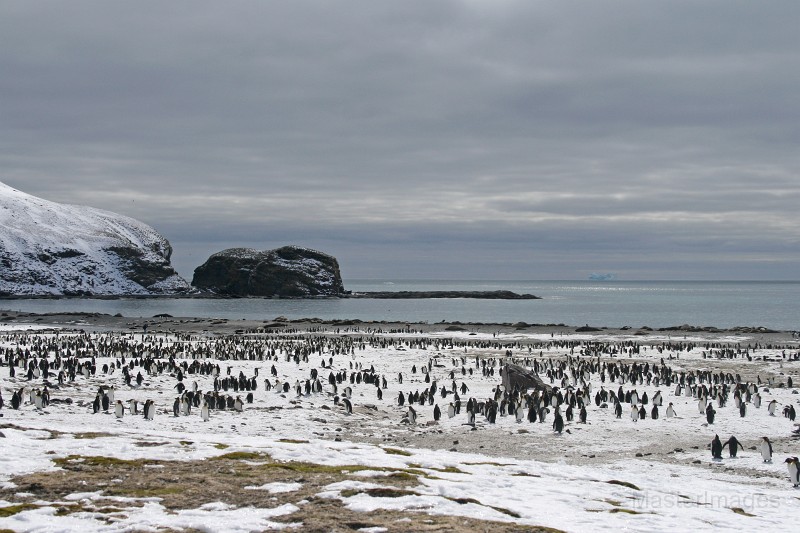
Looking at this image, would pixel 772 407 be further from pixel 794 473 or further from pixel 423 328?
pixel 423 328

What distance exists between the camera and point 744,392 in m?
25.6

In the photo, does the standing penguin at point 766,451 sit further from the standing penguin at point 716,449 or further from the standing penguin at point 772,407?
the standing penguin at point 772,407

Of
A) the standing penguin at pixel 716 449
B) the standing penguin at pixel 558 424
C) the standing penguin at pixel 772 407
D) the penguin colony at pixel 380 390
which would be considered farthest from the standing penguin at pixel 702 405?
the standing penguin at pixel 716 449

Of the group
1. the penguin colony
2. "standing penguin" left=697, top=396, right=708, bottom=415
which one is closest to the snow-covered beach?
the penguin colony

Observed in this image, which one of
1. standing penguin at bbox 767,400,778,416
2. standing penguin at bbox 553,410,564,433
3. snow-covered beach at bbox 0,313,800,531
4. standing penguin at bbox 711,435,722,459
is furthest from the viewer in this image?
standing penguin at bbox 767,400,778,416

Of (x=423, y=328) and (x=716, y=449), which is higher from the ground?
(x=423, y=328)

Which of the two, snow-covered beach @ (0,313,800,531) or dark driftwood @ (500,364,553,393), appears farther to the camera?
dark driftwood @ (500,364,553,393)

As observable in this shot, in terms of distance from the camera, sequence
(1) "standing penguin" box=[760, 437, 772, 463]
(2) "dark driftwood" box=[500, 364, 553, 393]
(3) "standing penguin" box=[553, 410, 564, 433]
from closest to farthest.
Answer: (1) "standing penguin" box=[760, 437, 772, 463] < (3) "standing penguin" box=[553, 410, 564, 433] < (2) "dark driftwood" box=[500, 364, 553, 393]

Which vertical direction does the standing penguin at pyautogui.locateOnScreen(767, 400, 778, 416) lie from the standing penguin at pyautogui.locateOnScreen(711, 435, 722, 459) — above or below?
above

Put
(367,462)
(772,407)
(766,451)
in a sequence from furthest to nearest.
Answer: (772,407) < (766,451) < (367,462)

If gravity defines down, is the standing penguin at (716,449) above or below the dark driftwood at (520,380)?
below

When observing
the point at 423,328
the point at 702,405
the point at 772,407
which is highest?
the point at 423,328

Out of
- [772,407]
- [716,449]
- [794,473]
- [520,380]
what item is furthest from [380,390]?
[794,473]

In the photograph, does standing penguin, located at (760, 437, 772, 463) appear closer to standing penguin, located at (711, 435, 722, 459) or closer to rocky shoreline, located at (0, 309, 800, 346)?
standing penguin, located at (711, 435, 722, 459)
